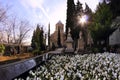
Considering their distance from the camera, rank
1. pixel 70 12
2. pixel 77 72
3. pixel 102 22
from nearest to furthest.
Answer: pixel 77 72
pixel 102 22
pixel 70 12

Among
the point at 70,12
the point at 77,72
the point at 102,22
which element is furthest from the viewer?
the point at 70,12

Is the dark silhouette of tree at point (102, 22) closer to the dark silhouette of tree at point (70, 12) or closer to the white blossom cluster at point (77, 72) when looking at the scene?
the dark silhouette of tree at point (70, 12)

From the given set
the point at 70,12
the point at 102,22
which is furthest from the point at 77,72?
the point at 70,12

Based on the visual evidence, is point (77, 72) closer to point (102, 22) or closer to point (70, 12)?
point (102, 22)

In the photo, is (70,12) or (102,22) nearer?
(102,22)

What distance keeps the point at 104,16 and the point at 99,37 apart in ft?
9.93

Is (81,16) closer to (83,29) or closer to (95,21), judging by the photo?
(83,29)

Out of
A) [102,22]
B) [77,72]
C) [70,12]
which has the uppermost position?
[70,12]

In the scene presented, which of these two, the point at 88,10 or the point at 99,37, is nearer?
the point at 99,37

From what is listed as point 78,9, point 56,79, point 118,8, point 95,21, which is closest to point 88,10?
point 78,9

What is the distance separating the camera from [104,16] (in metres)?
43.2

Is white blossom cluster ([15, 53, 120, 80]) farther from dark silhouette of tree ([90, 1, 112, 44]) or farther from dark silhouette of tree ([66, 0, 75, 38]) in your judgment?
dark silhouette of tree ([66, 0, 75, 38])

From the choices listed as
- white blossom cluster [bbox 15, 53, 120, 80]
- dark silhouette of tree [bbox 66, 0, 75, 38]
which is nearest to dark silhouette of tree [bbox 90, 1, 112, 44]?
dark silhouette of tree [bbox 66, 0, 75, 38]

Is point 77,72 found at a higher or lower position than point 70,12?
lower
